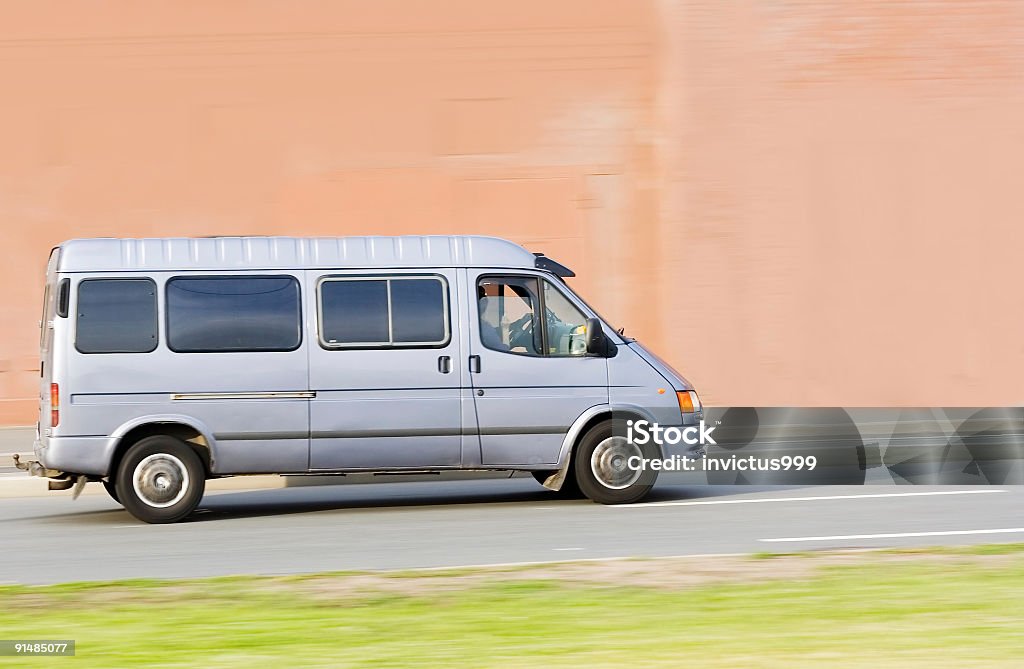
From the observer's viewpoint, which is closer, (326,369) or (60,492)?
(326,369)

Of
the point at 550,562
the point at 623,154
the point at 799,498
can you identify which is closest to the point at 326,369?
the point at 550,562

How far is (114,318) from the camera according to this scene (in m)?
10.4

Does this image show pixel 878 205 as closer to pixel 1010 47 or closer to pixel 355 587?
pixel 1010 47

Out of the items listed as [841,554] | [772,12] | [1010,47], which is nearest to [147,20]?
[772,12]

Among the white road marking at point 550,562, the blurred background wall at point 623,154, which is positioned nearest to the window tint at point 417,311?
the white road marking at point 550,562

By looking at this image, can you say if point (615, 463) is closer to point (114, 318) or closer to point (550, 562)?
point (550, 562)

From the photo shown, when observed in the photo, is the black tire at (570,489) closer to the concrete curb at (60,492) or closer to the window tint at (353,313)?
the window tint at (353,313)

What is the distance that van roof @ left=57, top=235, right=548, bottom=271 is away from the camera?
10531mm

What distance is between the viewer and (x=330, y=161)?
17672mm

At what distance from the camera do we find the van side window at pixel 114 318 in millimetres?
10359

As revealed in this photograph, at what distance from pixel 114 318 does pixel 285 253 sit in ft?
4.57

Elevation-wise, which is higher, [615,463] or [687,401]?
[687,401]

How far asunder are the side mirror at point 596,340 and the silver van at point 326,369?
1cm

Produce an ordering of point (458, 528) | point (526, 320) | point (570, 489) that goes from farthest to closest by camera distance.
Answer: point (570, 489) → point (526, 320) → point (458, 528)
